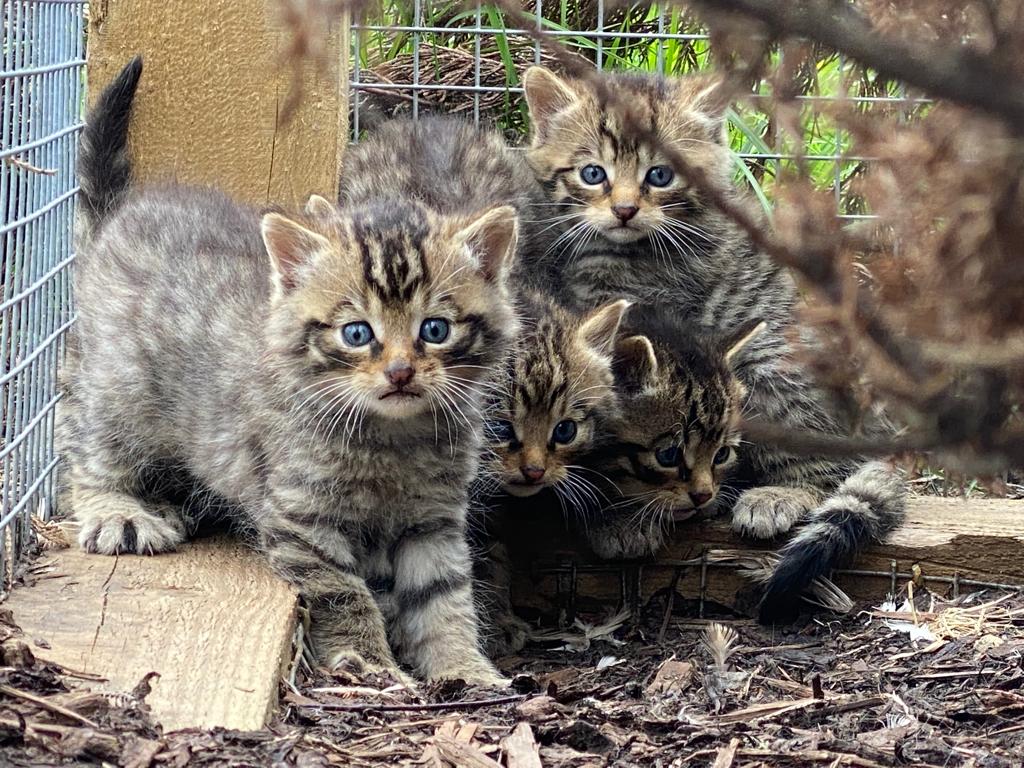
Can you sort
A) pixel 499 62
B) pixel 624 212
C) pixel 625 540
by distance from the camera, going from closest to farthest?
pixel 625 540, pixel 624 212, pixel 499 62

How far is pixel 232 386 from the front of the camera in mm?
4109

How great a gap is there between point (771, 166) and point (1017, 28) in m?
4.48

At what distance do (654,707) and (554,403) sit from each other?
1.16 m

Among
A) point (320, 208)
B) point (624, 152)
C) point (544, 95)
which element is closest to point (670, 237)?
point (624, 152)

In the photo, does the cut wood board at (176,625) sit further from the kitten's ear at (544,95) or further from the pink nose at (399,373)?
the kitten's ear at (544,95)

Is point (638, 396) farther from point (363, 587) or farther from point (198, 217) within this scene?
point (198, 217)

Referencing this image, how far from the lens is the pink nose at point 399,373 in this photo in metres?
3.64

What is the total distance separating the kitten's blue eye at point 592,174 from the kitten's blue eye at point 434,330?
5.94 ft

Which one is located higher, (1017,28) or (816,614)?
(1017,28)

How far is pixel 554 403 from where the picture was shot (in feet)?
14.0

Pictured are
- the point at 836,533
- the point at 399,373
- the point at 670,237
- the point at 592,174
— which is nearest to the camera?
the point at 399,373

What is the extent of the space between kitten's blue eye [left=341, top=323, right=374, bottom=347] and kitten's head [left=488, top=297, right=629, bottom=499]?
60 cm

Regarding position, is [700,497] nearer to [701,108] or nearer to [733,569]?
[733,569]

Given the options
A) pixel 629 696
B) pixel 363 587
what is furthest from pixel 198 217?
pixel 629 696
